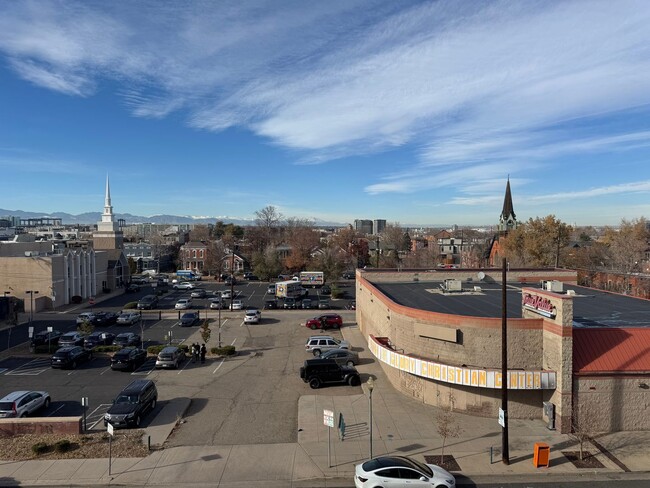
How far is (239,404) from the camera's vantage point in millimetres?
22609

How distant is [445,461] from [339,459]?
3928 mm

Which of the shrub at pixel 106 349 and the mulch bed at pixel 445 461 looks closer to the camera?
the mulch bed at pixel 445 461

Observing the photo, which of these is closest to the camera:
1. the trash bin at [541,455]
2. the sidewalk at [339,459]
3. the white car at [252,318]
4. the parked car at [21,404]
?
the sidewalk at [339,459]

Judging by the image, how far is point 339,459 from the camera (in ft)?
54.5

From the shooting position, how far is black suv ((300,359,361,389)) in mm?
25297

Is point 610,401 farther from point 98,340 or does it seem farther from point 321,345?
point 98,340

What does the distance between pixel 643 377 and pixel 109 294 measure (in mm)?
65900

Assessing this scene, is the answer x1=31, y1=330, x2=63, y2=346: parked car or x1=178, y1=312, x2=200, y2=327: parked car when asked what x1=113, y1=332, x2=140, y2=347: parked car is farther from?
x1=178, y1=312, x2=200, y2=327: parked car

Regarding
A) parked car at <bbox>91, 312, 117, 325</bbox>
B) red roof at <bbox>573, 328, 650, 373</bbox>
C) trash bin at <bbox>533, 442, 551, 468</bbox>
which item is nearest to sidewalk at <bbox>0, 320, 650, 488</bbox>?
trash bin at <bbox>533, 442, 551, 468</bbox>

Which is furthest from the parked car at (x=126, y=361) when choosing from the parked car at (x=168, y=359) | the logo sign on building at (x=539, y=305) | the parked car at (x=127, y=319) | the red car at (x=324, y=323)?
the logo sign on building at (x=539, y=305)

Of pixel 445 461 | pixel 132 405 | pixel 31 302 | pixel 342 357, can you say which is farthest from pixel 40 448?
pixel 31 302

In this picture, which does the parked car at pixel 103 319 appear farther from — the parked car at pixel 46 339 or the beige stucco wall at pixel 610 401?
the beige stucco wall at pixel 610 401

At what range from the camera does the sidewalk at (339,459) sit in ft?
50.2

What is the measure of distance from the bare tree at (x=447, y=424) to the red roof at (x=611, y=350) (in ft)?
18.3
